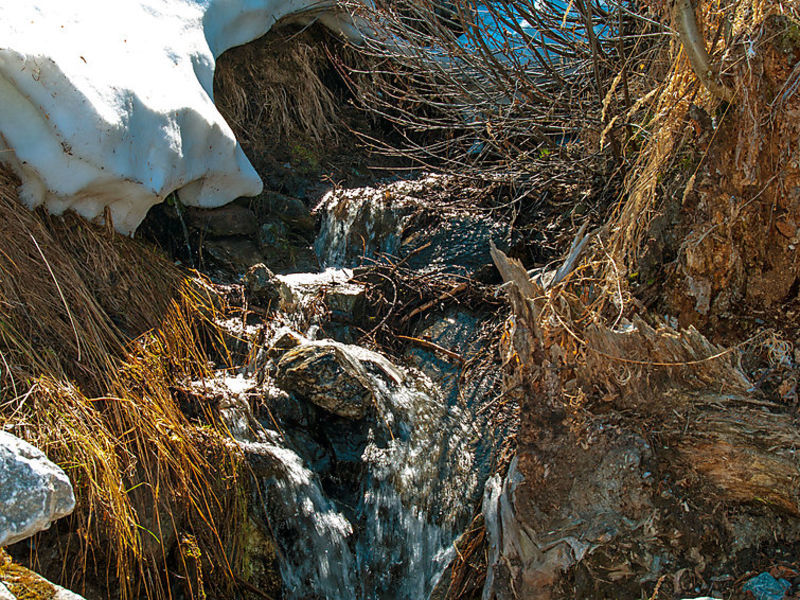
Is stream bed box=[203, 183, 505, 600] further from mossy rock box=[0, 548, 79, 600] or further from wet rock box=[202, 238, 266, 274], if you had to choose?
mossy rock box=[0, 548, 79, 600]

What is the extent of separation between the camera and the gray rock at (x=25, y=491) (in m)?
1.81

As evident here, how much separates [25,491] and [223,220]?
10.6ft

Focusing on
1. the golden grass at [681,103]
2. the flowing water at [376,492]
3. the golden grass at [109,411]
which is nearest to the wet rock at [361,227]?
the flowing water at [376,492]

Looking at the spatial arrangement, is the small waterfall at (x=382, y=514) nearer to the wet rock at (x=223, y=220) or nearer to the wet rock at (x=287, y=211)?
the wet rock at (x=223, y=220)

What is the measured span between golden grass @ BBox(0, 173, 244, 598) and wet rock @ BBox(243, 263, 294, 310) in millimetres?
576

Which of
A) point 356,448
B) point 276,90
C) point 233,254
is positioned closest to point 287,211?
point 233,254

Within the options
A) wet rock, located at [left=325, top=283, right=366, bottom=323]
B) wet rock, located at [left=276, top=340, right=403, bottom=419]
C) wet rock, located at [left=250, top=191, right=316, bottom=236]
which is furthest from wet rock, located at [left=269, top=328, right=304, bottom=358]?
wet rock, located at [left=250, top=191, right=316, bottom=236]

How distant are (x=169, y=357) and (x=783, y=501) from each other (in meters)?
2.65

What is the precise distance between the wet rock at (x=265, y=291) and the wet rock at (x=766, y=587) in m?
2.85

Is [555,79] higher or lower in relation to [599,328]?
higher

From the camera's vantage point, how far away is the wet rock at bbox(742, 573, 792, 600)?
6.65 ft

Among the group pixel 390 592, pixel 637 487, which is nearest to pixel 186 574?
pixel 390 592

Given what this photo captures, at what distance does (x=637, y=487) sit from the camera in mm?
2254

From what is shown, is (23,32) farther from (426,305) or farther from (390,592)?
(390,592)
